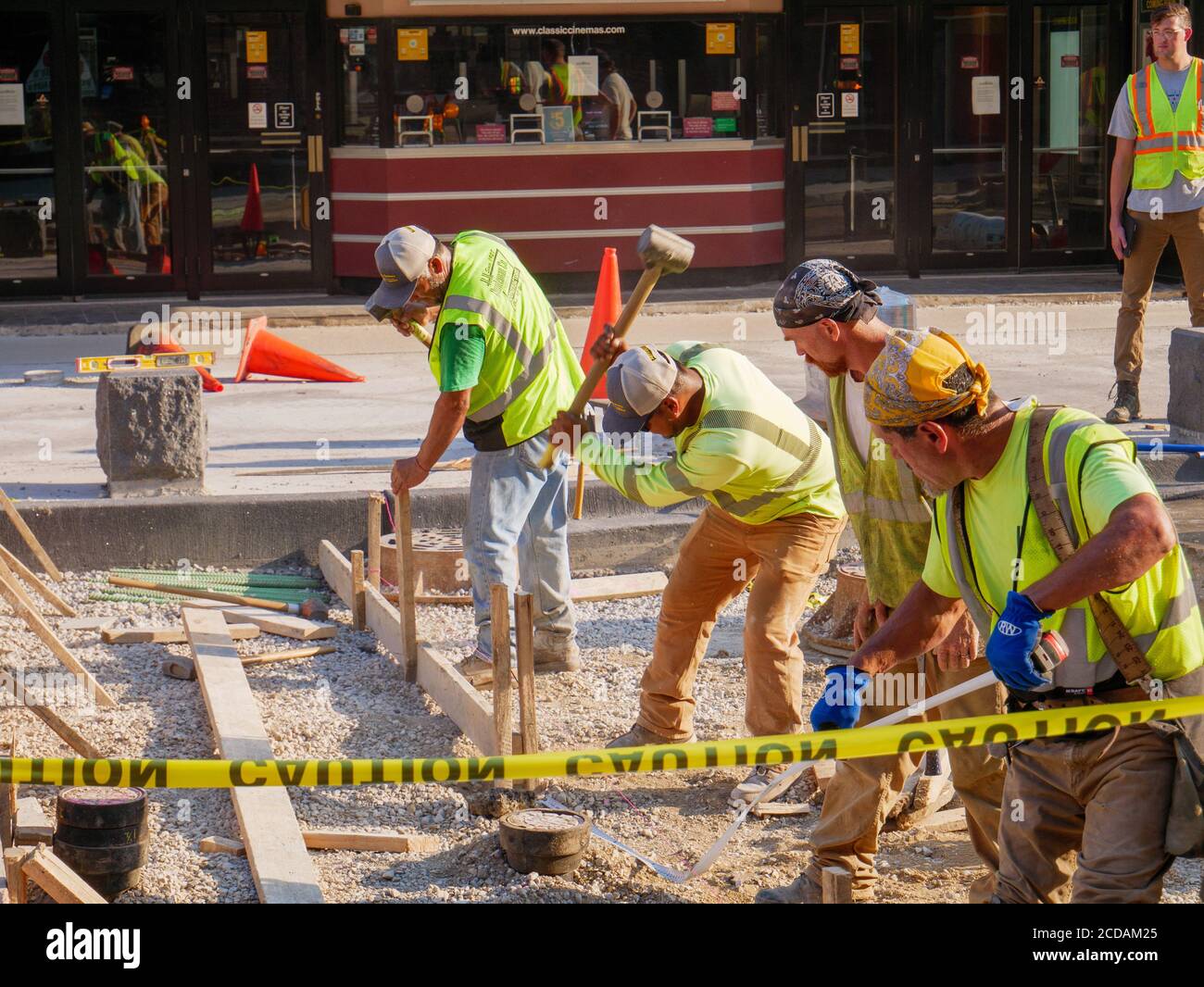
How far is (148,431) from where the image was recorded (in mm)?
9508

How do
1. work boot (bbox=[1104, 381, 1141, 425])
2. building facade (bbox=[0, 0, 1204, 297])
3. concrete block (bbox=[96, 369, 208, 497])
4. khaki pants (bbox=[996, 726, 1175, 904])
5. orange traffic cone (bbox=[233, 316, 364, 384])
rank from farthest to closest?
building facade (bbox=[0, 0, 1204, 297])
orange traffic cone (bbox=[233, 316, 364, 384])
work boot (bbox=[1104, 381, 1141, 425])
concrete block (bbox=[96, 369, 208, 497])
khaki pants (bbox=[996, 726, 1175, 904])

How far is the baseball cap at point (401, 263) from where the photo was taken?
21.9 ft

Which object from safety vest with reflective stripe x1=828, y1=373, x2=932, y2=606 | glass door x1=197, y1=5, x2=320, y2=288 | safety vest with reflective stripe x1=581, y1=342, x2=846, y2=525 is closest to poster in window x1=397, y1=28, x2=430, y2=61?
glass door x1=197, y1=5, x2=320, y2=288

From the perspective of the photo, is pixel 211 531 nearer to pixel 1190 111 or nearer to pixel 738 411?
pixel 738 411

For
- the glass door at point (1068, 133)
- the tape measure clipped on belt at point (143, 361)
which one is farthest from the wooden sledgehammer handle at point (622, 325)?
the glass door at point (1068, 133)

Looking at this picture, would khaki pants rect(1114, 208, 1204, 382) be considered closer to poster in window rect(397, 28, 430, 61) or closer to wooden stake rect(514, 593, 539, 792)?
wooden stake rect(514, 593, 539, 792)

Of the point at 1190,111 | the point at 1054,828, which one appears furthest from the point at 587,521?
the point at 1054,828

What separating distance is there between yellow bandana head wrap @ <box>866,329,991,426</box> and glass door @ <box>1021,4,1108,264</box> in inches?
581

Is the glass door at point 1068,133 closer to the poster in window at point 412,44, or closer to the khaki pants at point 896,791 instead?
the poster in window at point 412,44

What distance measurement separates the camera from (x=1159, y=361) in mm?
13906

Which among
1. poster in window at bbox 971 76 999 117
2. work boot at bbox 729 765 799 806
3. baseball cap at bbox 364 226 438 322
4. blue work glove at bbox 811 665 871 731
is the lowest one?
work boot at bbox 729 765 799 806

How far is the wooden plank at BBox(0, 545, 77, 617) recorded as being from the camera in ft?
26.4

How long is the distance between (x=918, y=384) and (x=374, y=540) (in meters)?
4.86
